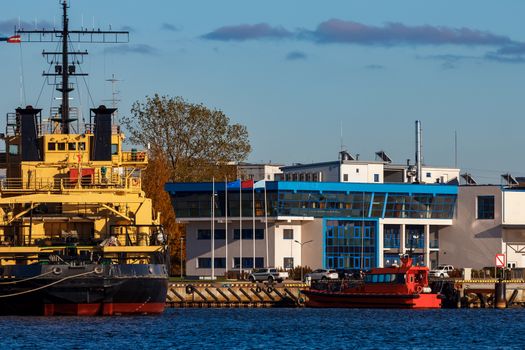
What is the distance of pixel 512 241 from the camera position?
137 metres

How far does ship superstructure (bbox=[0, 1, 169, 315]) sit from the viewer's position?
3029 inches

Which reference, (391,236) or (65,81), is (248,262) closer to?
(391,236)

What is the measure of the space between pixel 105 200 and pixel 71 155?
19.2 ft

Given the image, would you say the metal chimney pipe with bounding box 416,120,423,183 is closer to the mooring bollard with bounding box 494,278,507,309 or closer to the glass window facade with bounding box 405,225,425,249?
the glass window facade with bounding box 405,225,425,249

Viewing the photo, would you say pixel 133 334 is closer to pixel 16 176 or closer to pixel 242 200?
pixel 16 176

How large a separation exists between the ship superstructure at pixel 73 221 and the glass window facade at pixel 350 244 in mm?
48370

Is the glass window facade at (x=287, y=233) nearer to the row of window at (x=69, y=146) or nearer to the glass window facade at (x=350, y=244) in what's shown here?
the glass window facade at (x=350, y=244)

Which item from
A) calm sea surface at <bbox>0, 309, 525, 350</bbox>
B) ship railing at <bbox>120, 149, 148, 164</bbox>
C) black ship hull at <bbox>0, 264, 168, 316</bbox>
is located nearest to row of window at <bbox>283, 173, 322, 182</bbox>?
calm sea surface at <bbox>0, 309, 525, 350</bbox>

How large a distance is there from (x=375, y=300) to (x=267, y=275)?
22.5 metres

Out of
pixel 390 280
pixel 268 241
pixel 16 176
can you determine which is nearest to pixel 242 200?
pixel 268 241

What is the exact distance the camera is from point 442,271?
12738 centimetres

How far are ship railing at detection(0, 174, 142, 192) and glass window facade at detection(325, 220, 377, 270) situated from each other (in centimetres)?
5043

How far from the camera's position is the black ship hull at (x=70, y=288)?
76.4 meters

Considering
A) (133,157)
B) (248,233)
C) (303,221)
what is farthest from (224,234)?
(133,157)
